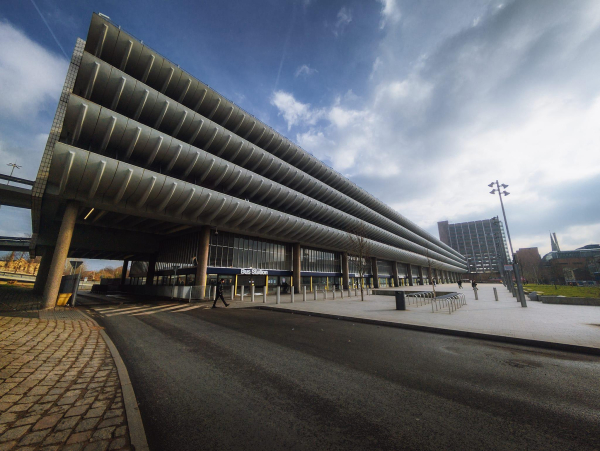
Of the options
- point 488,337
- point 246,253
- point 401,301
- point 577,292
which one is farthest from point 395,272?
point 488,337

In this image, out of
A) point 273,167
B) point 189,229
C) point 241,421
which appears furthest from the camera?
point 273,167

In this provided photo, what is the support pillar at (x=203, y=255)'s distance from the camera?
23.3 metres

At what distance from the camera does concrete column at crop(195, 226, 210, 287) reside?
23.3 meters

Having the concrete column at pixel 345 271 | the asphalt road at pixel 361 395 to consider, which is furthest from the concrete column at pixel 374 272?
the asphalt road at pixel 361 395

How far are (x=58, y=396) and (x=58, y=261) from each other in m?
17.7

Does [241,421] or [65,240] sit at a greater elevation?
[65,240]

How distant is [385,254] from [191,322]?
4417 cm

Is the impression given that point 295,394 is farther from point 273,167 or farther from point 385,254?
point 385,254

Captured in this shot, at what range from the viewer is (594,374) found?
466cm

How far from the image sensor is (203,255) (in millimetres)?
23875

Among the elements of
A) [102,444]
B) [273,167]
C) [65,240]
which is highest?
[273,167]

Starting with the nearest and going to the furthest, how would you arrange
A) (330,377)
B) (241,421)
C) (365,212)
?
(241,421)
(330,377)
(365,212)

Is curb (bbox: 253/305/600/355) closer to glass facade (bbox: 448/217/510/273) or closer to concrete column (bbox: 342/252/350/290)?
concrete column (bbox: 342/252/350/290)

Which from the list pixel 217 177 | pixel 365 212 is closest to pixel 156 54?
pixel 217 177
